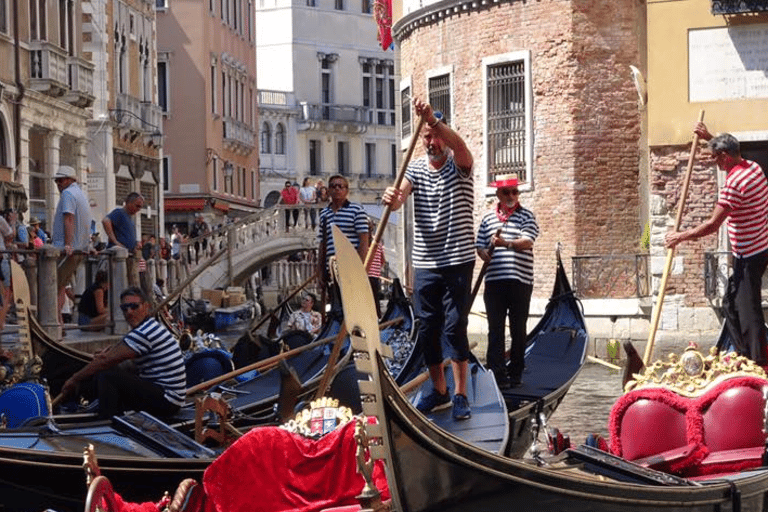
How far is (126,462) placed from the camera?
371 centimetres

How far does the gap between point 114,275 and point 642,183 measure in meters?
3.88

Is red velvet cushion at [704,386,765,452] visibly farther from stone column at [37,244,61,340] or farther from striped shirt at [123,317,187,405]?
stone column at [37,244,61,340]

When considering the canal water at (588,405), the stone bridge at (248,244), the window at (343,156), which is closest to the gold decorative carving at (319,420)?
the canal water at (588,405)

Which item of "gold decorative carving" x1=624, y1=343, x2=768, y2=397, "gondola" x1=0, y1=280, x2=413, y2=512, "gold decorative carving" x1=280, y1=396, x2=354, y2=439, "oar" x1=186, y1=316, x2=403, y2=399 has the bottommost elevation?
"gondola" x1=0, y1=280, x2=413, y2=512

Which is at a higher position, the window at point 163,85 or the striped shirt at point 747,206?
the window at point 163,85

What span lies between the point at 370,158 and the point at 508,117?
19.7 m

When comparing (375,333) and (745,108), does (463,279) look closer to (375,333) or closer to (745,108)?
(375,333)

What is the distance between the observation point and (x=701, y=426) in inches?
142

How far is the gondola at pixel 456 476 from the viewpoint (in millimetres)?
2830

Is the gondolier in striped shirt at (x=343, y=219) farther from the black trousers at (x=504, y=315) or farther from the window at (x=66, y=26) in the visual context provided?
the window at (x=66, y=26)

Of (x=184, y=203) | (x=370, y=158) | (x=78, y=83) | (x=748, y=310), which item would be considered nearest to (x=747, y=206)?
(x=748, y=310)

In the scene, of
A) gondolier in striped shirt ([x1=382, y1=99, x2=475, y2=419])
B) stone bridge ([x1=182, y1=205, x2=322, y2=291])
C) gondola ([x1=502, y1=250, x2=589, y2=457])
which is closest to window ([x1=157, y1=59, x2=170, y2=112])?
stone bridge ([x1=182, y1=205, x2=322, y2=291])

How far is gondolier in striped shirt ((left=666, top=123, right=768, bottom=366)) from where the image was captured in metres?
4.68

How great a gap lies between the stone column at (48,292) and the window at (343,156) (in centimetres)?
2265
